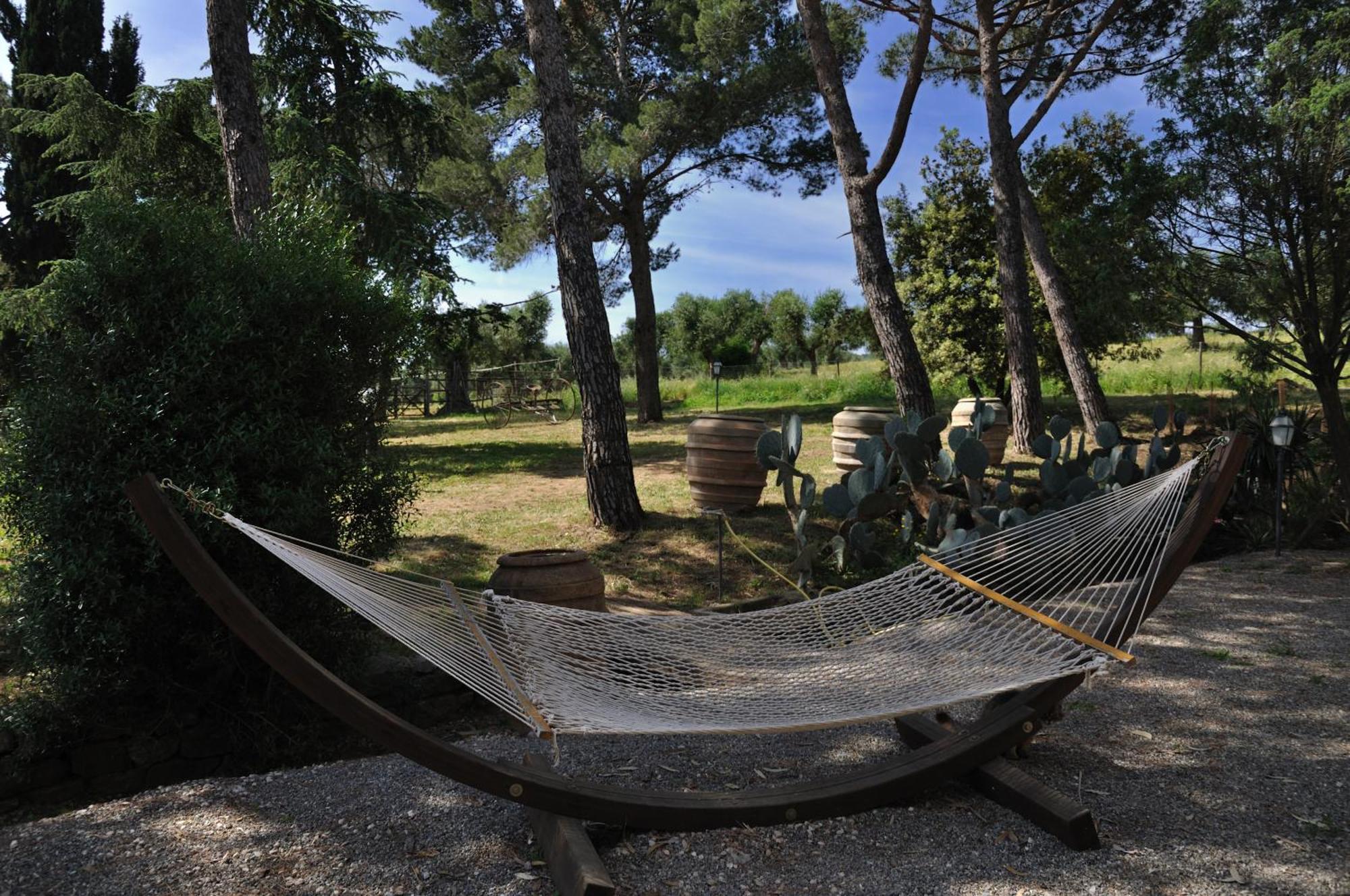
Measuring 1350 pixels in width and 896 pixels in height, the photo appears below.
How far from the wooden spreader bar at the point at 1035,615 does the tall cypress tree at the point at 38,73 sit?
10.6 meters

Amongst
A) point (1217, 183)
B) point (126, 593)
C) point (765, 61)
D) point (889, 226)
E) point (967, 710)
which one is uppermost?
point (765, 61)

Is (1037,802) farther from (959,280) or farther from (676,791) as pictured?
(959,280)

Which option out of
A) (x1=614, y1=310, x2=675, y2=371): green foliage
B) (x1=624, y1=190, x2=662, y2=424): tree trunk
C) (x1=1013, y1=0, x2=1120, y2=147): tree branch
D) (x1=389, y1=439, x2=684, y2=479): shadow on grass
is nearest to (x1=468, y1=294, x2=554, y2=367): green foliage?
(x1=614, y1=310, x2=675, y2=371): green foliage

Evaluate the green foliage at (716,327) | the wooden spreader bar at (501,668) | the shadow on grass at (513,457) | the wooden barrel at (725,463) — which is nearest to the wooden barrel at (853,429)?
the wooden barrel at (725,463)

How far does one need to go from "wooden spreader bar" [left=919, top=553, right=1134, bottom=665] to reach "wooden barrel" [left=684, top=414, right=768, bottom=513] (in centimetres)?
282

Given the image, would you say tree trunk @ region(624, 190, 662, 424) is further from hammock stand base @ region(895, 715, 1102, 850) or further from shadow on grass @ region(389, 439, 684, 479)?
hammock stand base @ region(895, 715, 1102, 850)

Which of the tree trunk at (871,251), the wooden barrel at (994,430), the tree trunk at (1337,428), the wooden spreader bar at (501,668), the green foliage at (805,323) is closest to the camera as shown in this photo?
the wooden spreader bar at (501,668)

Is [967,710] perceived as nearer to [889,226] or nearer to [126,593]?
[126,593]

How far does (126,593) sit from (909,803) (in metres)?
2.10

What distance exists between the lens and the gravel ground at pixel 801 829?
1.71m

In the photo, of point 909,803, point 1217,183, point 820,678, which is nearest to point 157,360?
point 820,678

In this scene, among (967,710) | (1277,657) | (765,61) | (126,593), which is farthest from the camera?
(765,61)

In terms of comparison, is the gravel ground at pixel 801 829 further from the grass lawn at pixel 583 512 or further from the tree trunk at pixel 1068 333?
the tree trunk at pixel 1068 333

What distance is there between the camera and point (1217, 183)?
204 inches
